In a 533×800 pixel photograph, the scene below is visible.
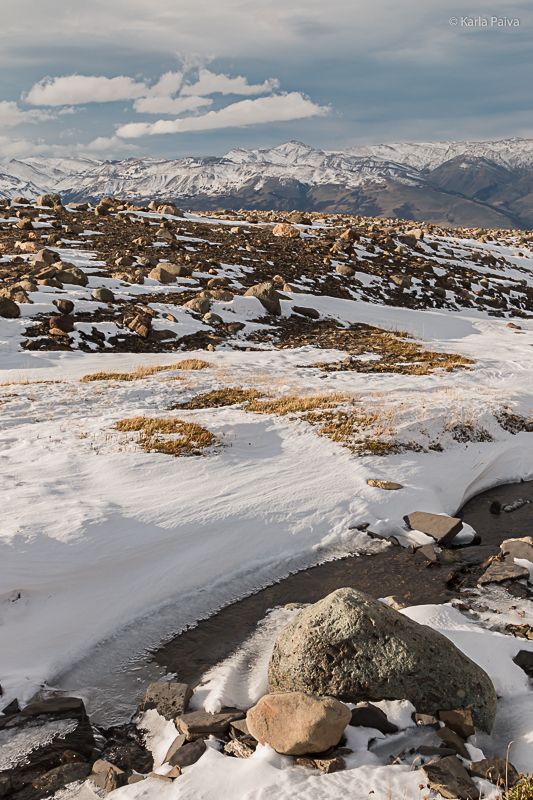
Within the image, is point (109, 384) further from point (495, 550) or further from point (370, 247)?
point (370, 247)

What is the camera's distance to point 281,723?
6270 mm

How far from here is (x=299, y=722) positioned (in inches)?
243

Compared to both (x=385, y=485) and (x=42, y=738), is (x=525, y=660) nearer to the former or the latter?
(x=385, y=485)

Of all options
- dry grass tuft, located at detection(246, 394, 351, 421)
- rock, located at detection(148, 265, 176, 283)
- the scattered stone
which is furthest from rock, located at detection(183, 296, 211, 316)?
the scattered stone

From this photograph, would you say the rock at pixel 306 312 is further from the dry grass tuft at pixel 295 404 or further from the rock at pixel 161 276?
the dry grass tuft at pixel 295 404

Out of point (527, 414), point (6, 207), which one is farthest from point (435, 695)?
point (6, 207)

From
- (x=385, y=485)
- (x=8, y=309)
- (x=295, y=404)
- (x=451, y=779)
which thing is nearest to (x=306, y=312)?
(x=295, y=404)

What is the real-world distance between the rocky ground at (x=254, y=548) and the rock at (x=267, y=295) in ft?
6.26

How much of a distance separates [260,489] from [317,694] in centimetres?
656

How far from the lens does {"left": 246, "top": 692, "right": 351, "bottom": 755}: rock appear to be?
240 inches

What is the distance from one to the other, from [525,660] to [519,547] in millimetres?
3914

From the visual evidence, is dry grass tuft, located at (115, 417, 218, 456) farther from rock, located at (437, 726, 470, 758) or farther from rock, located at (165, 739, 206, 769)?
rock, located at (437, 726, 470, 758)

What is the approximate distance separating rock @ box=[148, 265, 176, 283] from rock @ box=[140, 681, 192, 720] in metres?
28.2

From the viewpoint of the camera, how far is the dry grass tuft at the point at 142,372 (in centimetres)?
2009
